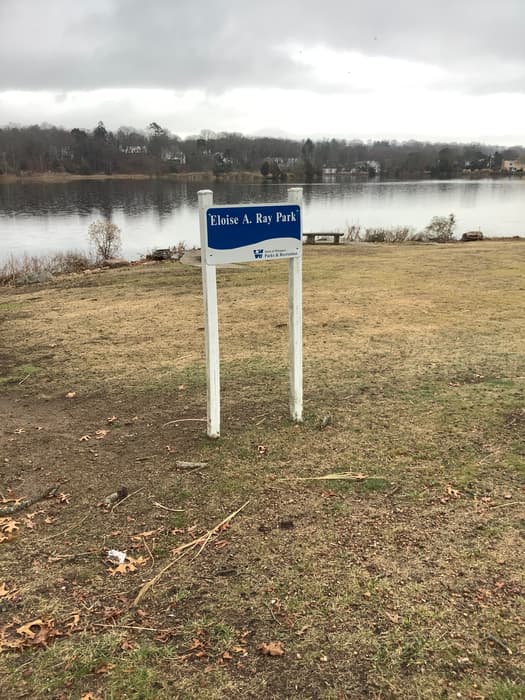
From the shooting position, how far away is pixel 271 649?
2.03 m

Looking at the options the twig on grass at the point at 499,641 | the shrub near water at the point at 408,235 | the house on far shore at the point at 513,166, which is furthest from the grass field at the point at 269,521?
the house on far shore at the point at 513,166

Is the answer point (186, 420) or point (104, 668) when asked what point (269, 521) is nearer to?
point (104, 668)

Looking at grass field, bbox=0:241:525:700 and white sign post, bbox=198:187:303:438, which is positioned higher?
white sign post, bbox=198:187:303:438

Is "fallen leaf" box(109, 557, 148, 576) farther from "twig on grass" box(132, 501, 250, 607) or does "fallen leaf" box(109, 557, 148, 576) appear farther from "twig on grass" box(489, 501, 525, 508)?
"twig on grass" box(489, 501, 525, 508)

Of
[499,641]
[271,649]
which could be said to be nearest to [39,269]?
[271,649]

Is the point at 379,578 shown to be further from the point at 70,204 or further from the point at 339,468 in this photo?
the point at 70,204

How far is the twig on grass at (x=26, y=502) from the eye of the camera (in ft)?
9.97

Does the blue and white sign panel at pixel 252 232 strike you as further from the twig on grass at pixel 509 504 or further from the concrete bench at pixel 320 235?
the concrete bench at pixel 320 235

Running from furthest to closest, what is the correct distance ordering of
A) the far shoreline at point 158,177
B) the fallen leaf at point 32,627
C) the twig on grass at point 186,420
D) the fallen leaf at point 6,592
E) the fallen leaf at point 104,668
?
the far shoreline at point 158,177 → the twig on grass at point 186,420 → the fallen leaf at point 6,592 → the fallen leaf at point 32,627 → the fallen leaf at point 104,668

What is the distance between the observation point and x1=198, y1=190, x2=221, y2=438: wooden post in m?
3.30

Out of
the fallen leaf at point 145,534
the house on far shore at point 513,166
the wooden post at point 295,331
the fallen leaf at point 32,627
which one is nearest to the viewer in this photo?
the fallen leaf at point 32,627

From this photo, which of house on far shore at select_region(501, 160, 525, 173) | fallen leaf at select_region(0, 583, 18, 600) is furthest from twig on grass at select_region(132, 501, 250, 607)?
house on far shore at select_region(501, 160, 525, 173)

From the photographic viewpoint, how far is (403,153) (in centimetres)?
9969

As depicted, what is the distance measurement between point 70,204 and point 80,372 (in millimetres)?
41661
